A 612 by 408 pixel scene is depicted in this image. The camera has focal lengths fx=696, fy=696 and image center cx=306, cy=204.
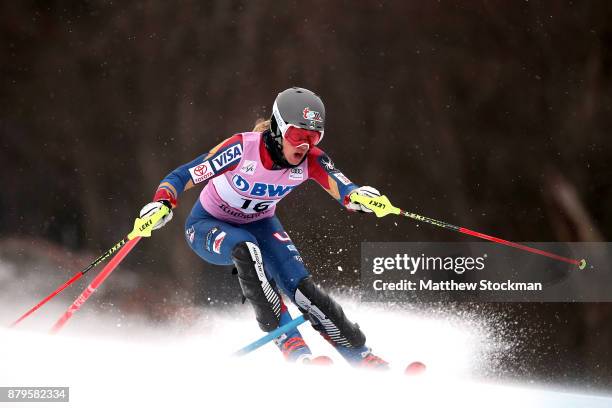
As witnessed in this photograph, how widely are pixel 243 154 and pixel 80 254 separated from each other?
2.51 metres

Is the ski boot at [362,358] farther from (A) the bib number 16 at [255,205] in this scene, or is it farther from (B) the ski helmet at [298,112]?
(B) the ski helmet at [298,112]

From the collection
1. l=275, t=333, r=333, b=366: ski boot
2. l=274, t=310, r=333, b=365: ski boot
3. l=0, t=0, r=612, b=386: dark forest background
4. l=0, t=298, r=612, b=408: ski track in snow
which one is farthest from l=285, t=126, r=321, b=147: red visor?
l=0, t=0, r=612, b=386: dark forest background

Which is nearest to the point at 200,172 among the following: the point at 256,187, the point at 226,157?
the point at 226,157

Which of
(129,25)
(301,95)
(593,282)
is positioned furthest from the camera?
(129,25)

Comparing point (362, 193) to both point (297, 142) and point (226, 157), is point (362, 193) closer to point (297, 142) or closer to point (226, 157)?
point (297, 142)

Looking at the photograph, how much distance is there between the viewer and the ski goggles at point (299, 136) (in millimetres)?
2910

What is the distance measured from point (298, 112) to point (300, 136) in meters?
0.10

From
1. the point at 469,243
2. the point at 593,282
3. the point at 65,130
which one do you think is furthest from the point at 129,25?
the point at 593,282

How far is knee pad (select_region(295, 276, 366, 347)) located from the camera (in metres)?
2.93

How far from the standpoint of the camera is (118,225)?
5012 mm

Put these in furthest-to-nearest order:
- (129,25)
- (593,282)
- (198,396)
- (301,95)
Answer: (129,25) < (593,282) < (301,95) < (198,396)

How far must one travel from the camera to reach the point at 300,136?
9.59ft

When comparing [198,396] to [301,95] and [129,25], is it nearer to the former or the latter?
[301,95]

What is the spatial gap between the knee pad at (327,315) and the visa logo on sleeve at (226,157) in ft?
1.98
